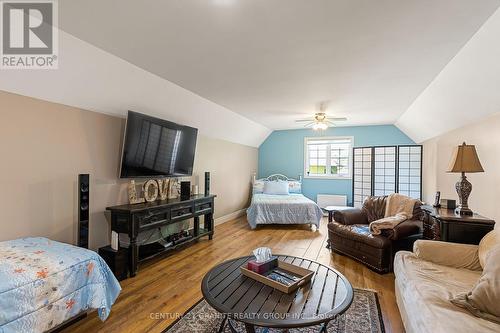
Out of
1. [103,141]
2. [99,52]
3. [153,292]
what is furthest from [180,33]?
[153,292]

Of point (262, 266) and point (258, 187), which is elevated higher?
point (258, 187)

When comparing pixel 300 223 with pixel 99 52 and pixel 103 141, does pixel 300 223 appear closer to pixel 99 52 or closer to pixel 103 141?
pixel 103 141

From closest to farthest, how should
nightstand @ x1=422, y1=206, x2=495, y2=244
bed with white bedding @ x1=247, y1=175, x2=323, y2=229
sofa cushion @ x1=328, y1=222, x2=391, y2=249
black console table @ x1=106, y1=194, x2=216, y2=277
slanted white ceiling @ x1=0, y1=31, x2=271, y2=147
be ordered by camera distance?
slanted white ceiling @ x1=0, y1=31, x2=271, y2=147 < nightstand @ x1=422, y1=206, x2=495, y2=244 < black console table @ x1=106, y1=194, x2=216, y2=277 < sofa cushion @ x1=328, y1=222, x2=391, y2=249 < bed with white bedding @ x1=247, y1=175, x2=323, y2=229

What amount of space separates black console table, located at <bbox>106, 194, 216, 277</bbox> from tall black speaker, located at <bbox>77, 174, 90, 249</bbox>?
39cm

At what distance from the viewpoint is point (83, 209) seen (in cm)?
261

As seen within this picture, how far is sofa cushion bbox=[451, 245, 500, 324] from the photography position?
144 cm

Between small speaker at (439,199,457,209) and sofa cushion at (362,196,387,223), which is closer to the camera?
small speaker at (439,199,457,209)

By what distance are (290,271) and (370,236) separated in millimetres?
1767

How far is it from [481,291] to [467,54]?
2007 millimetres

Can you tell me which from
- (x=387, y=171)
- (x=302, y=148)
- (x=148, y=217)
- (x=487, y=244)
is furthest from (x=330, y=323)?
(x=302, y=148)

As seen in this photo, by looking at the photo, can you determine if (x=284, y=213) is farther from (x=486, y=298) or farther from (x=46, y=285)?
(x=46, y=285)

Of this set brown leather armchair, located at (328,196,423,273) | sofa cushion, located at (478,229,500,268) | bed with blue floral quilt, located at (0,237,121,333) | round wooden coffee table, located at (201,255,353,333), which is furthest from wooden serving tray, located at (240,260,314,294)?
brown leather armchair, located at (328,196,423,273)

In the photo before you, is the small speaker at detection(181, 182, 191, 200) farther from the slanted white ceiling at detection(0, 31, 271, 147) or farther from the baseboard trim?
the baseboard trim

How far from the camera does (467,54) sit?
2283 millimetres
